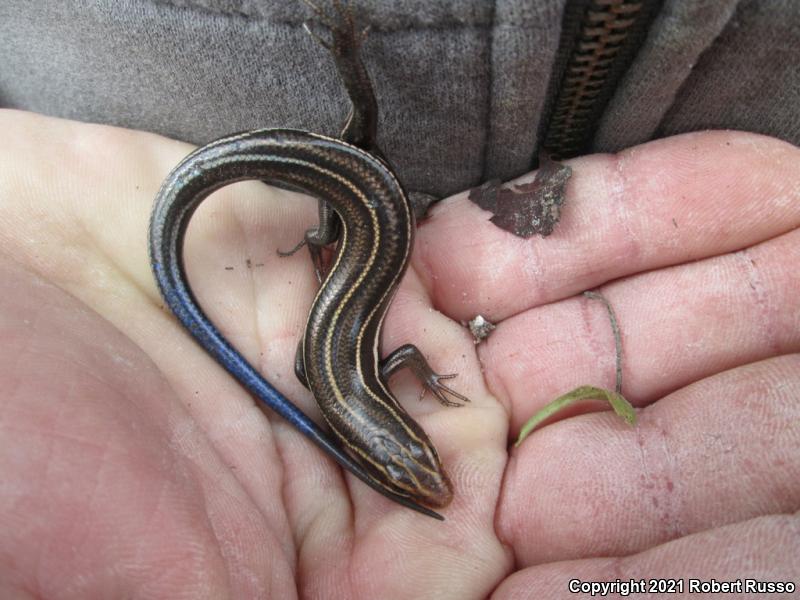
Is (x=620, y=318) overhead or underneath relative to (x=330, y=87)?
underneath

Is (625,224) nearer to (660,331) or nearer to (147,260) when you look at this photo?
(660,331)

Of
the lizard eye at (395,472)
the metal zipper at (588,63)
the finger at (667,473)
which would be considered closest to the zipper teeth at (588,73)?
the metal zipper at (588,63)

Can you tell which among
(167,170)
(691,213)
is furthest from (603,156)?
(167,170)

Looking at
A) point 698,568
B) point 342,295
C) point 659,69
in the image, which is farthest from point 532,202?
point 698,568

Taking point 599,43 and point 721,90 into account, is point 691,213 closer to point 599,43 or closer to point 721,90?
point 721,90

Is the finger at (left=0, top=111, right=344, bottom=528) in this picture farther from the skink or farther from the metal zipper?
the metal zipper

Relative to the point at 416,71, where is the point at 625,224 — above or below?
below
